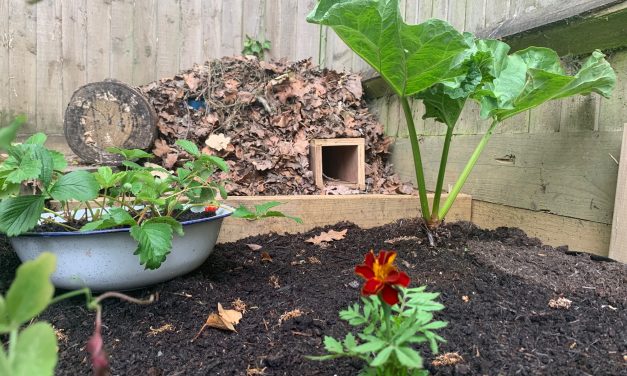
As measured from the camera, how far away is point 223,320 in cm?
123

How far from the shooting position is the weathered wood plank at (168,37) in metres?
3.98

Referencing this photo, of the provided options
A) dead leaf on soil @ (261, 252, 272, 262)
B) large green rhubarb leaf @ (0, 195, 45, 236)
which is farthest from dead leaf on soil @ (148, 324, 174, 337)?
dead leaf on soil @ (261, 252, 272, 262)

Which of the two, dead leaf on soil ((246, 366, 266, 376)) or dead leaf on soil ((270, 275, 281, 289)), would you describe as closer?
dead leaf on soil ((246, 366, 266, 376))

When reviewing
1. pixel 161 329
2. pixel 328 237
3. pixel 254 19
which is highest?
pixel 254 19

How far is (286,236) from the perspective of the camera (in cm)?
215

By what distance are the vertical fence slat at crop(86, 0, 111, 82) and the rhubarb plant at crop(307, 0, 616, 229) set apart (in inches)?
119

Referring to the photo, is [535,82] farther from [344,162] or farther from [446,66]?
[344,162]

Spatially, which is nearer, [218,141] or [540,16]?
[540,16]

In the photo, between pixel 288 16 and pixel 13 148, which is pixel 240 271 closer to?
pixel 13 148

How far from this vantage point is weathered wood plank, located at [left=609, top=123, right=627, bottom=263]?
155cm

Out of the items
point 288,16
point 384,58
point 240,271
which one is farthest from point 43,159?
point 288,16

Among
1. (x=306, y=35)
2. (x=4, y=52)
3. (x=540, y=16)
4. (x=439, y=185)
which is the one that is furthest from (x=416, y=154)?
(x=4, y=52)

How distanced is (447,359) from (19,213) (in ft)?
3.78

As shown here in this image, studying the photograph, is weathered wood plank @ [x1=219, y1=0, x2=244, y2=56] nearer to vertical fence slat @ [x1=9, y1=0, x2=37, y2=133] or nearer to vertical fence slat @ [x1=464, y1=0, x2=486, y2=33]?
vertical fence slat @ [x1=9, y1=0, x2=37, y2=133]
